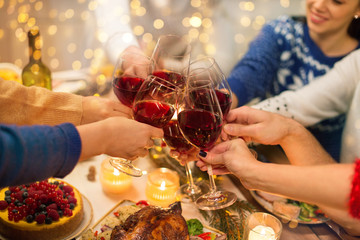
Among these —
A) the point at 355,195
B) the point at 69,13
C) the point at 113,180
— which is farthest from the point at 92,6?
the point at 355,195

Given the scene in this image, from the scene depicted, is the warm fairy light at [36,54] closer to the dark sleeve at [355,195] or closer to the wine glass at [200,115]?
the wine glass at [200,115]

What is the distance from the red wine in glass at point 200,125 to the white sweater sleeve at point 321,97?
2.40 feet

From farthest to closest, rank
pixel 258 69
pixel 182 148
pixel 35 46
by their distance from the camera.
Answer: pixel 258 69
pixel 35 46
pixel 182 148

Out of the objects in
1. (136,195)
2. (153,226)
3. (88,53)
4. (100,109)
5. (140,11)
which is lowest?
(136,195)

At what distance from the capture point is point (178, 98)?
1.14m

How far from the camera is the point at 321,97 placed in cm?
179

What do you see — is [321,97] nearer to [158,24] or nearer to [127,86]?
[127,86]

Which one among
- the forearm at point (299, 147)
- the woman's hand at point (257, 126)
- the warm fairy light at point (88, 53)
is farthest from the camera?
the warm fairy light at point (88, 53)

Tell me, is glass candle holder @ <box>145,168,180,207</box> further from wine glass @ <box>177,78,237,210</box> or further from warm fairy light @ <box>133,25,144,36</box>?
warm fairy light @ <box>133,25,144,36</box>

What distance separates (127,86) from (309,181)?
0.70 metres

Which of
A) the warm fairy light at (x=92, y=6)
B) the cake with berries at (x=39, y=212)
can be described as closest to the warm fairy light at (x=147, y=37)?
the warm fairy light at (x=92, y=6)

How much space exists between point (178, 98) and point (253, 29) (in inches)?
94.3

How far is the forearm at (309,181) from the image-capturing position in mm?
883

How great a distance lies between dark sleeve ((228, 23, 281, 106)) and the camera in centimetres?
214
